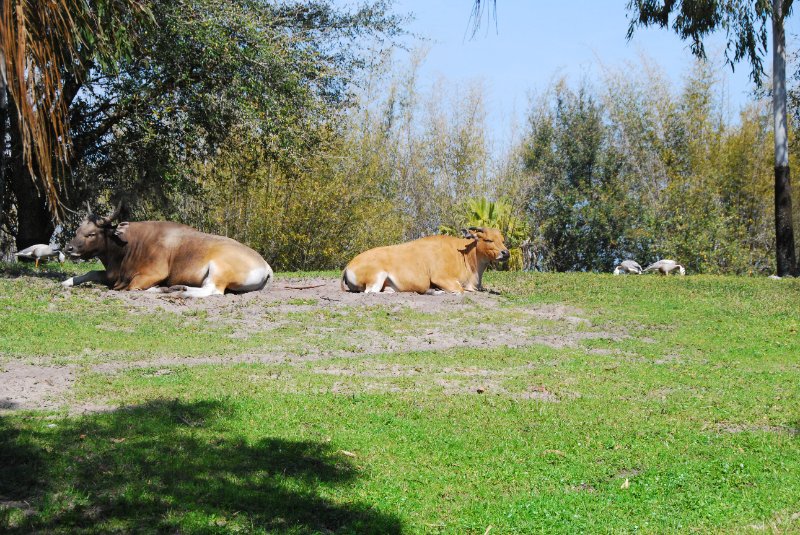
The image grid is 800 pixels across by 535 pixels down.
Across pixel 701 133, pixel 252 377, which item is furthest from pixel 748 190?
pixel 252 377

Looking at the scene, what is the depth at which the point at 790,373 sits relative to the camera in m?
8.98

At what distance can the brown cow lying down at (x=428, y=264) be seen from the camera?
46.3 ft

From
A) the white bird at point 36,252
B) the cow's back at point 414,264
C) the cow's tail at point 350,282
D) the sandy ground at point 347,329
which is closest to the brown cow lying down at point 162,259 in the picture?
the sandy ground at point 347,329

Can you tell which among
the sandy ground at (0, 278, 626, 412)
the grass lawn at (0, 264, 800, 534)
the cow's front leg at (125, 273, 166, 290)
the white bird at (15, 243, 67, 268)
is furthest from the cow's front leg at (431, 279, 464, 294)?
the white bird at (15, 243, 67, 268)

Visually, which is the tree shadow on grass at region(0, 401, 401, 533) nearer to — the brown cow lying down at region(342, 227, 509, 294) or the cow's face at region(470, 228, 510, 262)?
the brown cow lying down at region(342, 227, 509, 294)

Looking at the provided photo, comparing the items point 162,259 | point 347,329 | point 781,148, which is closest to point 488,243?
point 347,329

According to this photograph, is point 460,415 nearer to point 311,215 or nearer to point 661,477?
point 661,477

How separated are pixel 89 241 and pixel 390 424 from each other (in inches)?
331

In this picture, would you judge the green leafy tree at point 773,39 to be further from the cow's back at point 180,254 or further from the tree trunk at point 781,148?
the cow's back at point 180,254

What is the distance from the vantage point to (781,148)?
62.6ft

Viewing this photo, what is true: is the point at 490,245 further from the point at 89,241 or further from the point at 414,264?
the point at 89,241

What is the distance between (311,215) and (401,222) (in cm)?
470

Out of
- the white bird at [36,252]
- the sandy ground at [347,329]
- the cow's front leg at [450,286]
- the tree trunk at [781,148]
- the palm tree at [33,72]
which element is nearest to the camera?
the palm tree at [33,72]

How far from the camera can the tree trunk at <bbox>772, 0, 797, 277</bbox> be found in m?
18.9
